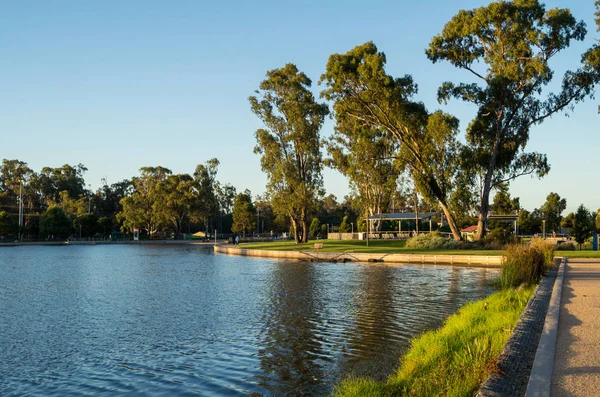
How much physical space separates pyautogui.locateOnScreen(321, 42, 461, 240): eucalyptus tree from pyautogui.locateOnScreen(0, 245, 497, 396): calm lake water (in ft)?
57.7

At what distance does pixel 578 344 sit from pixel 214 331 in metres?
8.94

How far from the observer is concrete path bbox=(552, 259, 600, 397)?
6.32 m

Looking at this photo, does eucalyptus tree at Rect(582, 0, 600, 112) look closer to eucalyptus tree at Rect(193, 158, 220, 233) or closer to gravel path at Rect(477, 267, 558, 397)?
gravel path at Rect(477, 267, 558, 397)

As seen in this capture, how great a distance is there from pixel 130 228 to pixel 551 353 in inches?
4381

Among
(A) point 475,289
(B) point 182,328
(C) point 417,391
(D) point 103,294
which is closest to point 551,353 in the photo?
(C) point 417,391

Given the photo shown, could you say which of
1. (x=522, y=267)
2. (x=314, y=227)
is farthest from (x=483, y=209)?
(x=314, y=227)

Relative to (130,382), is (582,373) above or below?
above

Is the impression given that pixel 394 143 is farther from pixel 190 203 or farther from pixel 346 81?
pixel 190 203

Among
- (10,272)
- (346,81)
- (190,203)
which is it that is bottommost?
(10,272)

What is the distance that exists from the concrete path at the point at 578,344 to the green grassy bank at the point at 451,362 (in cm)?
83

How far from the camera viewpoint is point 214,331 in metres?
14.3

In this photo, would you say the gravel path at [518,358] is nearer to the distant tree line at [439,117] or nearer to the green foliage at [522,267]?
the green foliage at [522,267]

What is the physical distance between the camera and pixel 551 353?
7645mm

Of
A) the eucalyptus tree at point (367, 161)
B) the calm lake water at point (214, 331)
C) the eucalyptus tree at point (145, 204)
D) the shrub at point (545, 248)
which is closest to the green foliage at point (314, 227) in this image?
the eucalyptus tree at point (367, 161)
